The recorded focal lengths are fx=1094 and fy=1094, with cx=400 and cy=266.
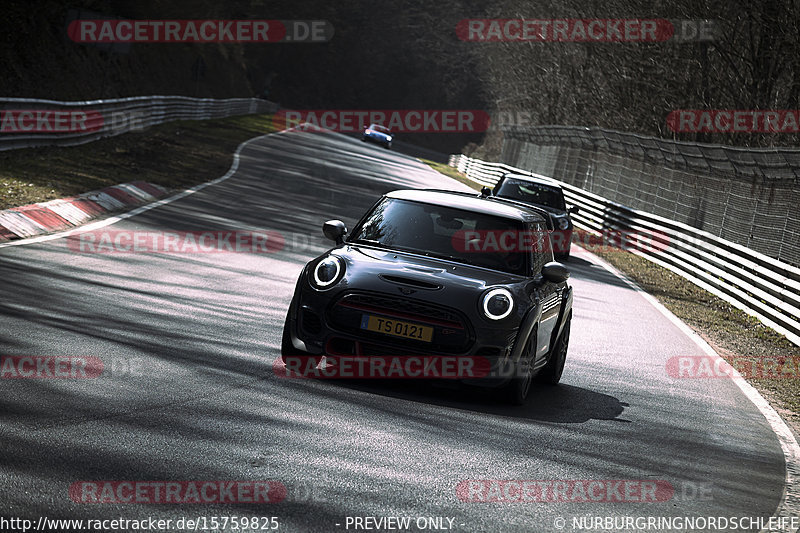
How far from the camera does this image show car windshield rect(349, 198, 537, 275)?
28.7 feet

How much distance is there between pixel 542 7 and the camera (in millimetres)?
61562

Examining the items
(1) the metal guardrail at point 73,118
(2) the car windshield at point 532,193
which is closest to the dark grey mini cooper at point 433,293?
(1) the metal guardrail at point 73,118

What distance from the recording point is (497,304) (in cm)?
795

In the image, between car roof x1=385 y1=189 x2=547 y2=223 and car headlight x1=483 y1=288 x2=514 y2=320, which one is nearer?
car headlight x1=483 y1=288 x2=514 y2=320

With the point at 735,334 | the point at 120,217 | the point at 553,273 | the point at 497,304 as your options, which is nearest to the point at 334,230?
the point at 497,304

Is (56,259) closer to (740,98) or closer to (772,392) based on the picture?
(772,392)

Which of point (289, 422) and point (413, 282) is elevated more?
point (413, 282)

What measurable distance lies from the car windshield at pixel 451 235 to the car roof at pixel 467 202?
0.16 ft

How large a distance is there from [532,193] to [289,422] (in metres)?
18.1

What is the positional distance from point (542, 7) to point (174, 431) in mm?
58472

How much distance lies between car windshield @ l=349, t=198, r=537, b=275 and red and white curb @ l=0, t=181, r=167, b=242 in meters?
6.06

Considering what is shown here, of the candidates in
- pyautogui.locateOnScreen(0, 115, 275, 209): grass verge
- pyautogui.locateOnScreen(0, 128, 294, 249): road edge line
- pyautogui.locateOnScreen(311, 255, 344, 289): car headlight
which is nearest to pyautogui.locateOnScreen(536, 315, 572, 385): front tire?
pyautogui.locateOnScreen(311, 255, 344, 289): car headlight

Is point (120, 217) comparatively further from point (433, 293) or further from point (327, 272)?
point (433, 293)

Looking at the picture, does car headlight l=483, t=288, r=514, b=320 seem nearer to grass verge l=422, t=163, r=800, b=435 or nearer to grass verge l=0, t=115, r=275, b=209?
grass verge l=422, t=163, r=800, b=435
